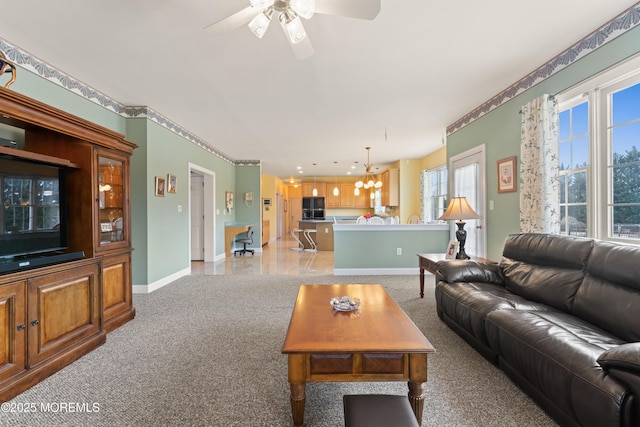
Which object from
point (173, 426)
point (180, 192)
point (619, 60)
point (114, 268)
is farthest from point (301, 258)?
point (619, 60)

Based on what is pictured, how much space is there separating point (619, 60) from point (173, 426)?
4.00 meters

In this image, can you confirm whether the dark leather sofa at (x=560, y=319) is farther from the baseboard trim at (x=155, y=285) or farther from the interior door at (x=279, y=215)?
the interior door at (x=279, y=215)

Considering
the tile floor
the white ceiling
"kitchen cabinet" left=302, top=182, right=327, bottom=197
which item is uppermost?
the white ceiling

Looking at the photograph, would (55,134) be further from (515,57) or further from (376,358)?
(515,57)

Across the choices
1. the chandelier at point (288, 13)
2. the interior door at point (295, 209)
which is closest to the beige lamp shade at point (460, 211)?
the chandelier at point (288, 13)

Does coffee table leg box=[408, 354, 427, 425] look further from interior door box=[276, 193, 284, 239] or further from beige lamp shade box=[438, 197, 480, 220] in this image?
interior door box=[276, 193, 284, 239]

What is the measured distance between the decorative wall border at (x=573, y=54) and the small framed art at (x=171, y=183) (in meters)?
4.82

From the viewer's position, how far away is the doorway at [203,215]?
21.1 ft

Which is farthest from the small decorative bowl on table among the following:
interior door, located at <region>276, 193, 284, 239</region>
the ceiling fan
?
interior door, located at <region>276, 193, 284, 239</region>

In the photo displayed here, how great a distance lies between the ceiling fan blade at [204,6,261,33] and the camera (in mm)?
1729

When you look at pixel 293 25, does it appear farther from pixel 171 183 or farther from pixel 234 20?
pixel 171 183

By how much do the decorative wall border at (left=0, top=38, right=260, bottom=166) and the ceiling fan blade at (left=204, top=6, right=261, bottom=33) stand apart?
82.8 inches

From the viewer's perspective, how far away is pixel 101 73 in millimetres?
3014

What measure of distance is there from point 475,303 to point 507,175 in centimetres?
213
